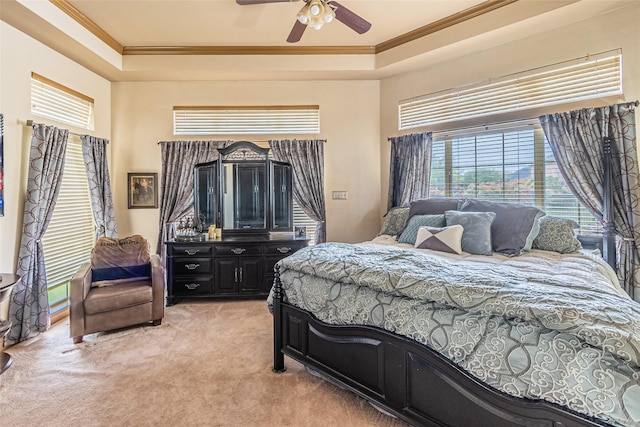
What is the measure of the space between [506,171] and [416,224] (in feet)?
4.16

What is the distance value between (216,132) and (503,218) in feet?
12.3

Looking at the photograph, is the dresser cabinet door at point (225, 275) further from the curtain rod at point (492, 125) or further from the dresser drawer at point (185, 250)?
the curtain rod at point (492, 125)

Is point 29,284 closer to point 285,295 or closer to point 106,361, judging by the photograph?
point 106,361

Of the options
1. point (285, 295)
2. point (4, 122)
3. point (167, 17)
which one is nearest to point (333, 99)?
point (167, 17)

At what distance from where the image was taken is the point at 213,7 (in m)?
3.21

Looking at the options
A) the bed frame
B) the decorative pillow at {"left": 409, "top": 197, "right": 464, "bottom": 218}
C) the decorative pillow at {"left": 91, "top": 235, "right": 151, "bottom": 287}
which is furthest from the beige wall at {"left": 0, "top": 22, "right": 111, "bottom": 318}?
the decorative pillow at {"left": 409, "top": 197, "right": 464, "bottom": 218}

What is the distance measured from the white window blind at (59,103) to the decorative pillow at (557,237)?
508 cm

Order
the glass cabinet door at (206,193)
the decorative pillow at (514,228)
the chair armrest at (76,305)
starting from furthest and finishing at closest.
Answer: the glass cabinet door at (206,193)
the chair armrest at (76,305)
the decorative pillow at (514,228)

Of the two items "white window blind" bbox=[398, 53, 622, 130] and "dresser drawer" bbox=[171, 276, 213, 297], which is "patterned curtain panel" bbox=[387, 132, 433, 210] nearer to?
"white window blind" bbox=[398, 53, 622, 130]

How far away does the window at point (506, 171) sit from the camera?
3.32m

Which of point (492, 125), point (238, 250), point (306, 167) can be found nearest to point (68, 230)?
point (238, 250)

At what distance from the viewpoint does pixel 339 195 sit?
466 centimetres

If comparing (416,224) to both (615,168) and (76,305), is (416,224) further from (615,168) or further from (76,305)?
(76,305)

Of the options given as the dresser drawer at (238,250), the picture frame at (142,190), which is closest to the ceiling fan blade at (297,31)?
the dresser drawer at (238,250)
